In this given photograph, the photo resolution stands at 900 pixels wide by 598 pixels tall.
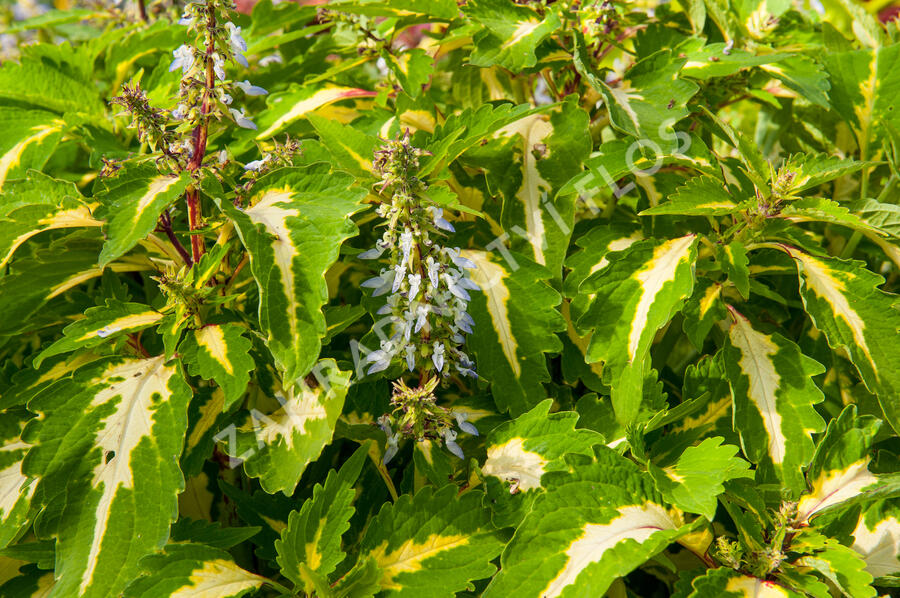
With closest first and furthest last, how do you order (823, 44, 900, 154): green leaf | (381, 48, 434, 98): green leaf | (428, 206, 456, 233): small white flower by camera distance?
(428, 206, 456, 233): small white flower
(381, 48, 434, 98): green leaf
(823, 44, 900, 154): green leaf

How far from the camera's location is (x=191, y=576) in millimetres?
1092

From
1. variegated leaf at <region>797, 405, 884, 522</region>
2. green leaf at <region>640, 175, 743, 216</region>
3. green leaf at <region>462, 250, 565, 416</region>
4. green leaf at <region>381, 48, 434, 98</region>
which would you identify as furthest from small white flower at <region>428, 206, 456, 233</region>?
variegated leaf at <region>797, 405, 884, 522</region>

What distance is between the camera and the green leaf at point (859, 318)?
3.88 feet

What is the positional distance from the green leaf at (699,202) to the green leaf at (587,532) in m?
0.41

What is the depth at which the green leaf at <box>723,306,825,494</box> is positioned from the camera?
119 cm

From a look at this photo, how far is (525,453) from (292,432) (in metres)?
0.37

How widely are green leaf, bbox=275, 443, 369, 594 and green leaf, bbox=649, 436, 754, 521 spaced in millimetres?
457

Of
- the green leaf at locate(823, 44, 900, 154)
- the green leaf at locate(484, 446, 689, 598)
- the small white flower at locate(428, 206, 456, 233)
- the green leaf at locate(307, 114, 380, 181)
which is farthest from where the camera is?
the green leaf at locate(823, 44, 900, 154)

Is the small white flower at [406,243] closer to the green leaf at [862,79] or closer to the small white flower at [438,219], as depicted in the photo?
the small white flower at [438,219]

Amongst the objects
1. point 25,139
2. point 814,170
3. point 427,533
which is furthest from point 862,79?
point 25,139

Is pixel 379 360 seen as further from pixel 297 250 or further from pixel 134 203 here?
pixel 134 203

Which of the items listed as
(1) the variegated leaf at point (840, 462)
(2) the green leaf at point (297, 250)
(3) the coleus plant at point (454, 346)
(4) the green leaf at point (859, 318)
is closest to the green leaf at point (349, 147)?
(3) the coleus plant at point (454, 346)

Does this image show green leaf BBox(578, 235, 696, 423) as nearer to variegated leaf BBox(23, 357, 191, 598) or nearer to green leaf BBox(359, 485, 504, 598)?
green leaf BBox(359, 485, 504, 598)

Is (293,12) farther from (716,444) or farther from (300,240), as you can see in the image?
(716,444)
